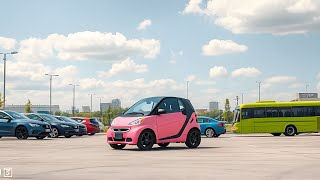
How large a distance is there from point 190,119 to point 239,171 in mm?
8071

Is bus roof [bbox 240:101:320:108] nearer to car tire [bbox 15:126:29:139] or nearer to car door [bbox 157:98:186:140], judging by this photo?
car tire [bbox 15:126:29:139]

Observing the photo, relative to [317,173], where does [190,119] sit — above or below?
above

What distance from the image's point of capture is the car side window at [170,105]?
17.3 meters

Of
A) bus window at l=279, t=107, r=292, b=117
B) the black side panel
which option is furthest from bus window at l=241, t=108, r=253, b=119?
the black side panel

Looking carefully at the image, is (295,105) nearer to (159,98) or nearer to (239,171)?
(159,98)

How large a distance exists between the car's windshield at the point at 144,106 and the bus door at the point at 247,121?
773 inches

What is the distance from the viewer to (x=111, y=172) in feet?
32.2

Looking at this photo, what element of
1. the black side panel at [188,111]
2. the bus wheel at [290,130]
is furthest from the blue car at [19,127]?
the bus wheel at [290,130]

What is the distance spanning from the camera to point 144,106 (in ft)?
56.9

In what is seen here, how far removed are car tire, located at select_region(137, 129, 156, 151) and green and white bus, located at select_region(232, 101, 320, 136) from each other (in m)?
20.4

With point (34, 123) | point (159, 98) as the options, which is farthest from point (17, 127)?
point (159, 98)

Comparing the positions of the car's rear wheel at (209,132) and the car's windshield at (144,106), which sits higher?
the car's windshield at (144,106)

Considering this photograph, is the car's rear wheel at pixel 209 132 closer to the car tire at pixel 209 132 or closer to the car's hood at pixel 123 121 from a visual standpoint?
the car tire at pixel 209 132

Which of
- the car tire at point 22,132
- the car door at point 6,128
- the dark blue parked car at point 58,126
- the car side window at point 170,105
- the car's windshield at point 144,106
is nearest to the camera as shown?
the car's windshield at point 144,106
